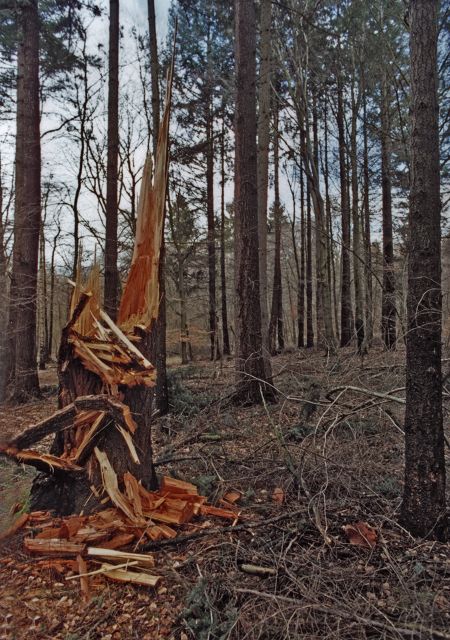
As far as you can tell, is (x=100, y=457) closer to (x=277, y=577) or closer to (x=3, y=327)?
(x=277, y=577)

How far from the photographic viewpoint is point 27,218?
887cm

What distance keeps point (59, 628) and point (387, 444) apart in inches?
139

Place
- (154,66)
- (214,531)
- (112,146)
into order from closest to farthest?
(214,531), (154,66), (112,146)

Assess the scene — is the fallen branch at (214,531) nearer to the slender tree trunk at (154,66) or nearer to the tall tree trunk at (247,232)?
the tall tree trunk at (247,232)

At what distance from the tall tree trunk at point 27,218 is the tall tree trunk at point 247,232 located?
4.91 m

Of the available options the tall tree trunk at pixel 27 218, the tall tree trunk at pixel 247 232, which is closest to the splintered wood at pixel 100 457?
the tall tree trunk at pixel 247 232

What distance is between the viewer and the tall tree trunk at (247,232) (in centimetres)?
690

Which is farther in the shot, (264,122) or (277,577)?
(264,122)

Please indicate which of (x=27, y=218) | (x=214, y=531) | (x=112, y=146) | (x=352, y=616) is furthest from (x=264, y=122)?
(x=352, y=616)

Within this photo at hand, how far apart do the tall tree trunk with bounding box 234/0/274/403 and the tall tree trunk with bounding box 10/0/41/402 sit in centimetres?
491

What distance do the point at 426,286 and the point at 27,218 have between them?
8687 mm

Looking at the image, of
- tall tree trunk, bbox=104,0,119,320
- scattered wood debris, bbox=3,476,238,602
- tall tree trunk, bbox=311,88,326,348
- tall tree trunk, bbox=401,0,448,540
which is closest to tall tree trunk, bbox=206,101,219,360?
tall tree trunk, bbox=311,88,326,348

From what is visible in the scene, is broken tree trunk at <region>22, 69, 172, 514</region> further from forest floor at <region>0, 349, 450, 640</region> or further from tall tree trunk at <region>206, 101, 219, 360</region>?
tall tree trunk at <region>206, 101, 219, 360</region>

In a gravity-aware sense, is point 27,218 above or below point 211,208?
below
